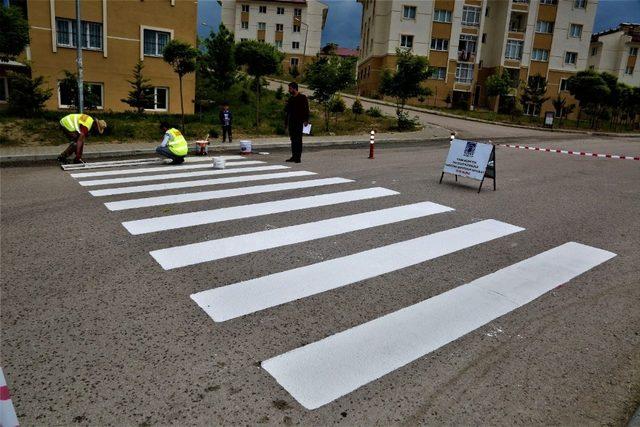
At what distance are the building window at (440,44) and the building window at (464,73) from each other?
8.43ft

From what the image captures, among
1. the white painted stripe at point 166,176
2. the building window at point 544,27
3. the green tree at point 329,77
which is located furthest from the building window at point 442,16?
the white painted stripe at point 166,176

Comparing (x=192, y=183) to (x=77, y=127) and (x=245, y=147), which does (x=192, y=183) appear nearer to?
(x=77, y=127)

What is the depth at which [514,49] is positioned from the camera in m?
54.2

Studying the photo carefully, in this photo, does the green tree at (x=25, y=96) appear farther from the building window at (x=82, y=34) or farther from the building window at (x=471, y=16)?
the building window at (x=471, y=16)

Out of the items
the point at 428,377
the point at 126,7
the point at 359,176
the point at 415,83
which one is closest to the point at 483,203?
the point at 359,176

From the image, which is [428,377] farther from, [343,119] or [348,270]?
[343,119]

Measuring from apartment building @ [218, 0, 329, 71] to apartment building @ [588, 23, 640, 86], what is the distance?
40.4 metres

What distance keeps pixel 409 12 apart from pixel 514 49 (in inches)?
541

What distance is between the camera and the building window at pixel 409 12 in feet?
165

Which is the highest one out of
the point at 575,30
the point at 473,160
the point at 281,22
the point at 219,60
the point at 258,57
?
the point at 281,22

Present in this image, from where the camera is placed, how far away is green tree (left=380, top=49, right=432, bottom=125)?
25.0 meters

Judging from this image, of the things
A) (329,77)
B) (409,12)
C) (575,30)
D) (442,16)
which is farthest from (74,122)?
(575,30)

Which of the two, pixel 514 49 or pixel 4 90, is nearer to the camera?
pixel 4 90

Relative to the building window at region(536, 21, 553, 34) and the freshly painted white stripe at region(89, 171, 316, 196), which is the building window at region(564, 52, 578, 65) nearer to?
the building window at region(536, 21, 553, 34)
